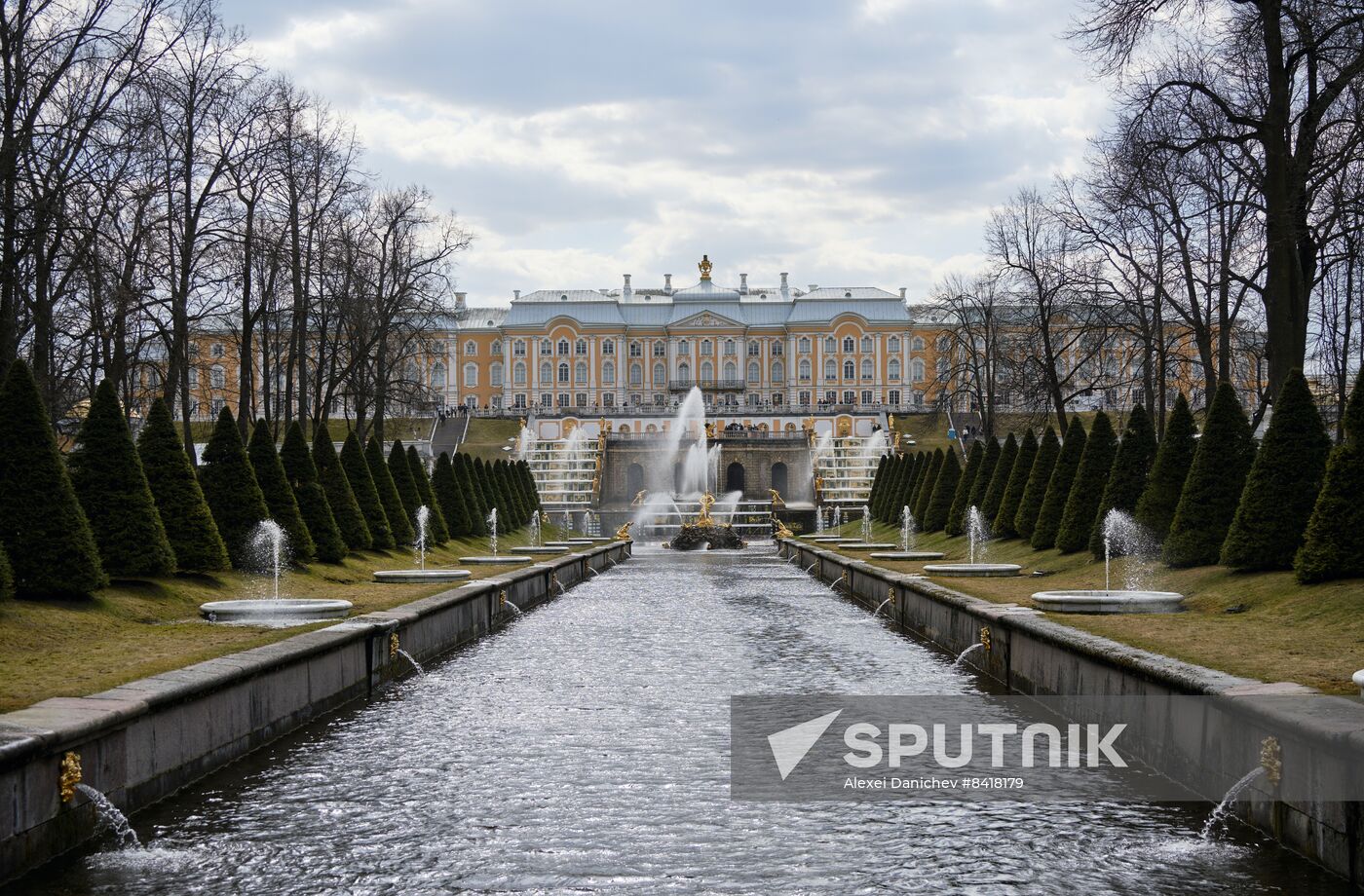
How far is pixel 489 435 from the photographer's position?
273 feet

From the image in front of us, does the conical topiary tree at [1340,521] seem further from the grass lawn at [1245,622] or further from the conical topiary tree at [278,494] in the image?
the conical topiary tree at [278,494]

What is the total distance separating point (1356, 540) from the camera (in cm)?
1204

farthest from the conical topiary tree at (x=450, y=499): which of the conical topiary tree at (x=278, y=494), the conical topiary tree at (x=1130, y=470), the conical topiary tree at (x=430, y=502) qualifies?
the conical topiary tree at (x=1130, y=470)

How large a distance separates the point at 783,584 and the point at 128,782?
19.0m

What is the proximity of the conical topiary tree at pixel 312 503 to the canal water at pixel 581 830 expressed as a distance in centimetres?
995

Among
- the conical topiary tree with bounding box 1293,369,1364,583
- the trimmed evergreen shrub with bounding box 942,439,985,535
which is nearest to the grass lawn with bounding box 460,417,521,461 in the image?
the trimmed evergreen shrub with bounding box 942,439,985,535

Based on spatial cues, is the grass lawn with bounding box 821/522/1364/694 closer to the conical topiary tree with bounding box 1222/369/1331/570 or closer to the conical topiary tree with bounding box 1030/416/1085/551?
the conical topiary tree with bounding box 1222/369/1331/570

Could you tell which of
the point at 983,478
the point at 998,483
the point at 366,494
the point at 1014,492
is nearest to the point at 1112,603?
the point at 1014,492

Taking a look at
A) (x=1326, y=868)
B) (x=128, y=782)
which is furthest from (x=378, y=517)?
(x=1326, y=868)

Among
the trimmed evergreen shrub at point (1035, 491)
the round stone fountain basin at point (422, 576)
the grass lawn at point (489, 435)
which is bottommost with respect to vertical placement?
the round stone fountain basin at point (422, 576)

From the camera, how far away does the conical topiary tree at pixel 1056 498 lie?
22328 mm

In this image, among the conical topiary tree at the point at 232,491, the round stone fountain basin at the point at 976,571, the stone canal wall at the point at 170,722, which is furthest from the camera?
the round stone fountain basin at the point at 976,571

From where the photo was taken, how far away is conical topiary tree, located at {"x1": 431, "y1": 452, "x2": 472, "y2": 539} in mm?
31641

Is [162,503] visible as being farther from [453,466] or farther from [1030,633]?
[453,466]
